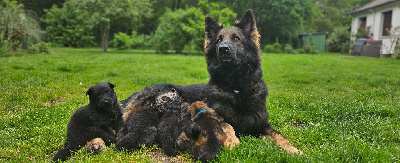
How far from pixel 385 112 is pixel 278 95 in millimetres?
2750

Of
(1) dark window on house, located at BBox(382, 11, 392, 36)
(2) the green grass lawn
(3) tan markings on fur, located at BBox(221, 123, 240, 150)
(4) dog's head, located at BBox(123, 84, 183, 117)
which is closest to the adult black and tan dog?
(3) tan markings on fur, located at BBox(221, 123, 240, 150)

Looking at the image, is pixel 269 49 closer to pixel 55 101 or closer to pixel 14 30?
pixel 14 30

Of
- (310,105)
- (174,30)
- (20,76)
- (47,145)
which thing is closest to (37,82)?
(20,76)

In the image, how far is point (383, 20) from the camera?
A: 25.2 metres

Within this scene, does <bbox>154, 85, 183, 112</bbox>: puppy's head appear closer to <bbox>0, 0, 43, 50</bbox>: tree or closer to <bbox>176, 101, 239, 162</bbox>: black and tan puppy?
<bbox>176, 101, 239, 162</bbox>: black and tan puppy

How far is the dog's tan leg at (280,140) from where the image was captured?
11.5 ft

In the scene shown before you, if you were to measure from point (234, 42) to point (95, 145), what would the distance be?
231cm

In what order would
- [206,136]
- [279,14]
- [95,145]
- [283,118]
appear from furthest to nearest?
1. [279,14]
2. [283,118]
3. [95,145]
4. [206,136]

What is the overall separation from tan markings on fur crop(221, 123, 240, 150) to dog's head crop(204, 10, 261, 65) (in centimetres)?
86

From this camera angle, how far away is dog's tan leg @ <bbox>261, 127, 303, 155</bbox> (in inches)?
138

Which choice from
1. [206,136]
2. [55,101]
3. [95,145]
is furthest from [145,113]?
[55,101]

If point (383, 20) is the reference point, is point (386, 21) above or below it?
below

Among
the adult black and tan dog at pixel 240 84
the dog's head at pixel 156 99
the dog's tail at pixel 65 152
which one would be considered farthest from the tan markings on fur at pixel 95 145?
the adult black and tan dog at pixel 240 84

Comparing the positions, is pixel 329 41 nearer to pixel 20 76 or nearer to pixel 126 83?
pixel 126 83
